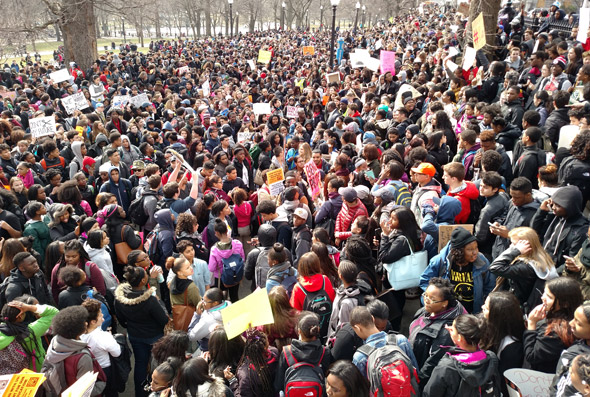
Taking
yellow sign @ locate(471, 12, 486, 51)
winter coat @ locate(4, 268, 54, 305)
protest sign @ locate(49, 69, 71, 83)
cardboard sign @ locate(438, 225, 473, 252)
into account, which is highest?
yellow sign @ locate(471, 12, 486, 51)

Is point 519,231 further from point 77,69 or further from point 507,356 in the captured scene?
point 77,69

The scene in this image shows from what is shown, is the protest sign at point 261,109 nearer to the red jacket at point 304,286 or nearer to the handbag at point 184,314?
the handbag at point 184,314

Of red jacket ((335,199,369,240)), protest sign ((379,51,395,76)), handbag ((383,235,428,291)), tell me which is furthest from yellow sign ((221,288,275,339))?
protest sign ((379,51,395,76))

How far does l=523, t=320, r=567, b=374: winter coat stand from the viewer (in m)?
3.29

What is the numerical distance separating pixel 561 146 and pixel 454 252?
3.32 metres

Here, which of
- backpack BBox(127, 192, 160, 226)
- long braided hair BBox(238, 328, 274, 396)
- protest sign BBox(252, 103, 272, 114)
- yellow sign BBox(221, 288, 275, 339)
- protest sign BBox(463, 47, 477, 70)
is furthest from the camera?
protest sign BBox(252, 103, 272, 114)

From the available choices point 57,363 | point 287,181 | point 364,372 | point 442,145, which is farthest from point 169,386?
point 442,145

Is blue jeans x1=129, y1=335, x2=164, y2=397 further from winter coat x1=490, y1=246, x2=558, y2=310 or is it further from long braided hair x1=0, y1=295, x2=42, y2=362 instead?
winter coat x1=490, y1=246, x2=558, y2=310

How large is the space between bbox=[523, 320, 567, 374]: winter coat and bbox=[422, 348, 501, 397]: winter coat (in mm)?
361

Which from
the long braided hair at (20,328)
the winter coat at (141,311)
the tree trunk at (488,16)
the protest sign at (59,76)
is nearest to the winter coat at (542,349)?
the winter coat at (141,311)

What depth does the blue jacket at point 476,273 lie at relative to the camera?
4352 mm

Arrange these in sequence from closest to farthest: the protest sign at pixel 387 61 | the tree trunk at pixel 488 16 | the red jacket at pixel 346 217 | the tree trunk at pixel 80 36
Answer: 1. the red jacket at pixel 346 217
2. the tree trunk at pixel 488 16
3. the protest sign at pixel 387 61
4. the tree trunk at pixel 80 36

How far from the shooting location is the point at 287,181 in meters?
7.02

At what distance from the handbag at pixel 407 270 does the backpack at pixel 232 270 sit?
1.98 meters
